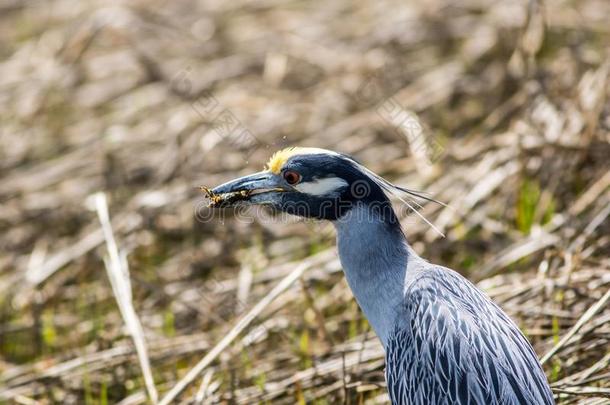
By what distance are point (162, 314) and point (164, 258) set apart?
2.85 ft

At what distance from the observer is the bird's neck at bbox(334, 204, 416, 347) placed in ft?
13.3

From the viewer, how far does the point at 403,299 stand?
3.99m

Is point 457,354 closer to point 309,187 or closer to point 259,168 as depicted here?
point 309,187

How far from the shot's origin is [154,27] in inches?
312

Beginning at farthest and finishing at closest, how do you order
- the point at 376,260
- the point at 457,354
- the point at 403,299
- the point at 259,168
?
the point at 259,168 < the point at 376,260 < the point at 403,299 < the point at 457,354

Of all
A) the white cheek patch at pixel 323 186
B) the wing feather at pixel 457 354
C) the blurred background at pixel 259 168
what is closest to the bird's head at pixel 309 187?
the white cheek patch at pixel 323 186

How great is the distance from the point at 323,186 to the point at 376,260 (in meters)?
0.42

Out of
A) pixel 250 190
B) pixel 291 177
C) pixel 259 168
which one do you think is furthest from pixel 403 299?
pixel 259 168

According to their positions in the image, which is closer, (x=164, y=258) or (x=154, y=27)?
(x=164, y=258)

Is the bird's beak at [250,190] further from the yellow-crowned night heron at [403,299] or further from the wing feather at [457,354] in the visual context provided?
the wing feather at [457,354]

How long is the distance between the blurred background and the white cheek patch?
823mm

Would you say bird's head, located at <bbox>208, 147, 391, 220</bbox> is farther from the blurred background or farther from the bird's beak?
the blurred background

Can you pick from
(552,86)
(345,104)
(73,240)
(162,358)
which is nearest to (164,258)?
(73,240)

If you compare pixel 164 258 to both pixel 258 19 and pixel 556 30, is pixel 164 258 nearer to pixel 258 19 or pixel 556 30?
pixel 258 19
